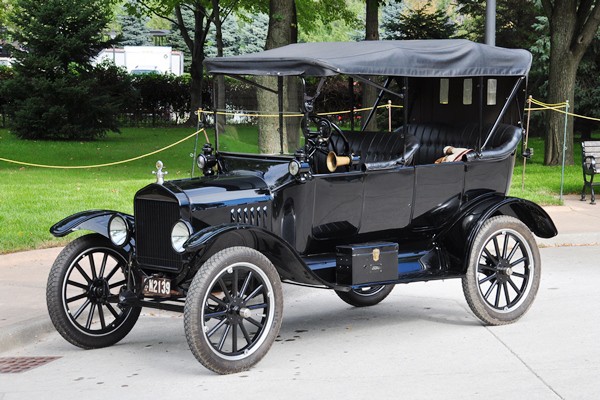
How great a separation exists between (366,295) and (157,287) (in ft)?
7.99

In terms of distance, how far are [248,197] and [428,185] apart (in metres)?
1.64

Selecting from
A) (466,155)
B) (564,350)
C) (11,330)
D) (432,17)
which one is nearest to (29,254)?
(11,330)

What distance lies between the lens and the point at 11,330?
7.54m

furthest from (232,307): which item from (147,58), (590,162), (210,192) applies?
(147,58)

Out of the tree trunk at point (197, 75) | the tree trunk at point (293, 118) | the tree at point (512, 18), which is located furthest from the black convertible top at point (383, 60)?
the tree trunk at point (197, 75)

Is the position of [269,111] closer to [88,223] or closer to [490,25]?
[88,223]

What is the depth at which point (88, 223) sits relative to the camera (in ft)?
23.9

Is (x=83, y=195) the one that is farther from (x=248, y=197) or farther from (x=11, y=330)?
(x=248, y=197)

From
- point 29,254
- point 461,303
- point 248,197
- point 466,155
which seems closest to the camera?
point 248,197

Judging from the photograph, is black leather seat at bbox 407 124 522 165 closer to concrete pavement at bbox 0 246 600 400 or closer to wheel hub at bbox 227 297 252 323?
concrete pavement at bbox 0 246 600 400

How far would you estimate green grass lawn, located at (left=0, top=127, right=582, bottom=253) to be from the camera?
1170 cm

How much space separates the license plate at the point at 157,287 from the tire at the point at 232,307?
325mm

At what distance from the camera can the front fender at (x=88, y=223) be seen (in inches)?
283

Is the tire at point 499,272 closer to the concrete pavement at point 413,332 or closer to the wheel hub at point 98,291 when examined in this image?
the concrete pavement at point 413,332
